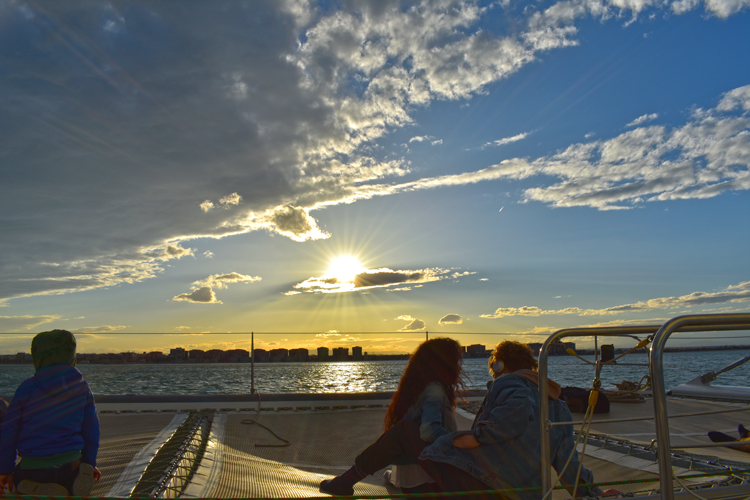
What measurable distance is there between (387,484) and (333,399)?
2.71m

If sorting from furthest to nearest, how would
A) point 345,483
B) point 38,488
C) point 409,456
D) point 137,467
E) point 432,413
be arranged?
1. point 137,467
2. point 345,483
3. point 409,456
4. point 432,413
5. point 38,488

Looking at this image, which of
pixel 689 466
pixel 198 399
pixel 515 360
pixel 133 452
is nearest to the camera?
pixel 515 360

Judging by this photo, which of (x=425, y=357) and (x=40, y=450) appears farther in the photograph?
(x=425, y=357)

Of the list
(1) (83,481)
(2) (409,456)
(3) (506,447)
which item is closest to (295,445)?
(2) (409,456)

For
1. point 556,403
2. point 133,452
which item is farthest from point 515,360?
point 133,452

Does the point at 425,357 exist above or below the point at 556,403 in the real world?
above

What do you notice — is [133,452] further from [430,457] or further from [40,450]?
[430,457]

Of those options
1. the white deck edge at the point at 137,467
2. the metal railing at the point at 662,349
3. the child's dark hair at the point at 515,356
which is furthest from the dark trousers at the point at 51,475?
the metal railing at the point at 662,349

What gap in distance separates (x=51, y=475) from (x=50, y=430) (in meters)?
Answer: 0.18

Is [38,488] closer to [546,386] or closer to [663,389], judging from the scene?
[546,386]

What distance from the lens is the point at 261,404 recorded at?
532 centimetres

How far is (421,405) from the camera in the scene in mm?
2326

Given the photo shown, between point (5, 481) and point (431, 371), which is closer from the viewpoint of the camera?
point (5, 481)

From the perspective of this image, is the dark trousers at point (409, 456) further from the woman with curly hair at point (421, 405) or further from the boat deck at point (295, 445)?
the boat deck at point (295, 445)
